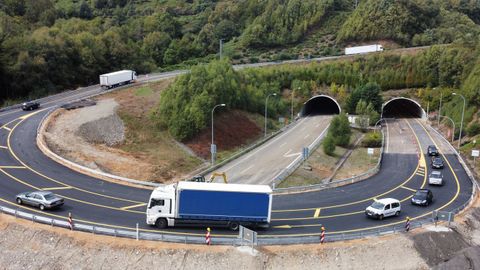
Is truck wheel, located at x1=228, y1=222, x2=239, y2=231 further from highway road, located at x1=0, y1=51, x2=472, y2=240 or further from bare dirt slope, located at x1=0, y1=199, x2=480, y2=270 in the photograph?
bare dirt slope, located at x1=0, y1=199, x2=480, y2=270

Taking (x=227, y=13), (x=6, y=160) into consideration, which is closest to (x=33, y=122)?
(x=6, y=160)

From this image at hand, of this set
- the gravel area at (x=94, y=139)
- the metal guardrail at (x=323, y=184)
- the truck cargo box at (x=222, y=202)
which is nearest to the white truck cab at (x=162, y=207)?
the truck cargo box at (x=222, y=202)

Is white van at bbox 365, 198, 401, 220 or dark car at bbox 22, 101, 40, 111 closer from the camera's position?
white van at bbox 365, 198, 401, 220

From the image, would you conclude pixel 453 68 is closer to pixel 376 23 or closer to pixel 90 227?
pixel 376 23

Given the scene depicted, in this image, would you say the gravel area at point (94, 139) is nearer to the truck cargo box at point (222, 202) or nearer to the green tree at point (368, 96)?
the truck cargo box at point (222, 202)

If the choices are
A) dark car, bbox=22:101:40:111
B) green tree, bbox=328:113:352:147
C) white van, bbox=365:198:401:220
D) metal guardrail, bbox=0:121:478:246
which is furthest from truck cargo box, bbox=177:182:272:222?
dark car, bbox=22:101:40:111

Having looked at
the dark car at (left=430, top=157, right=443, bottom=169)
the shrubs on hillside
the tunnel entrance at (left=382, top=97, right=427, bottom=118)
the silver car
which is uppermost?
the silver car

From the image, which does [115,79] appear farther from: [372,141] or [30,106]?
[372,141]
